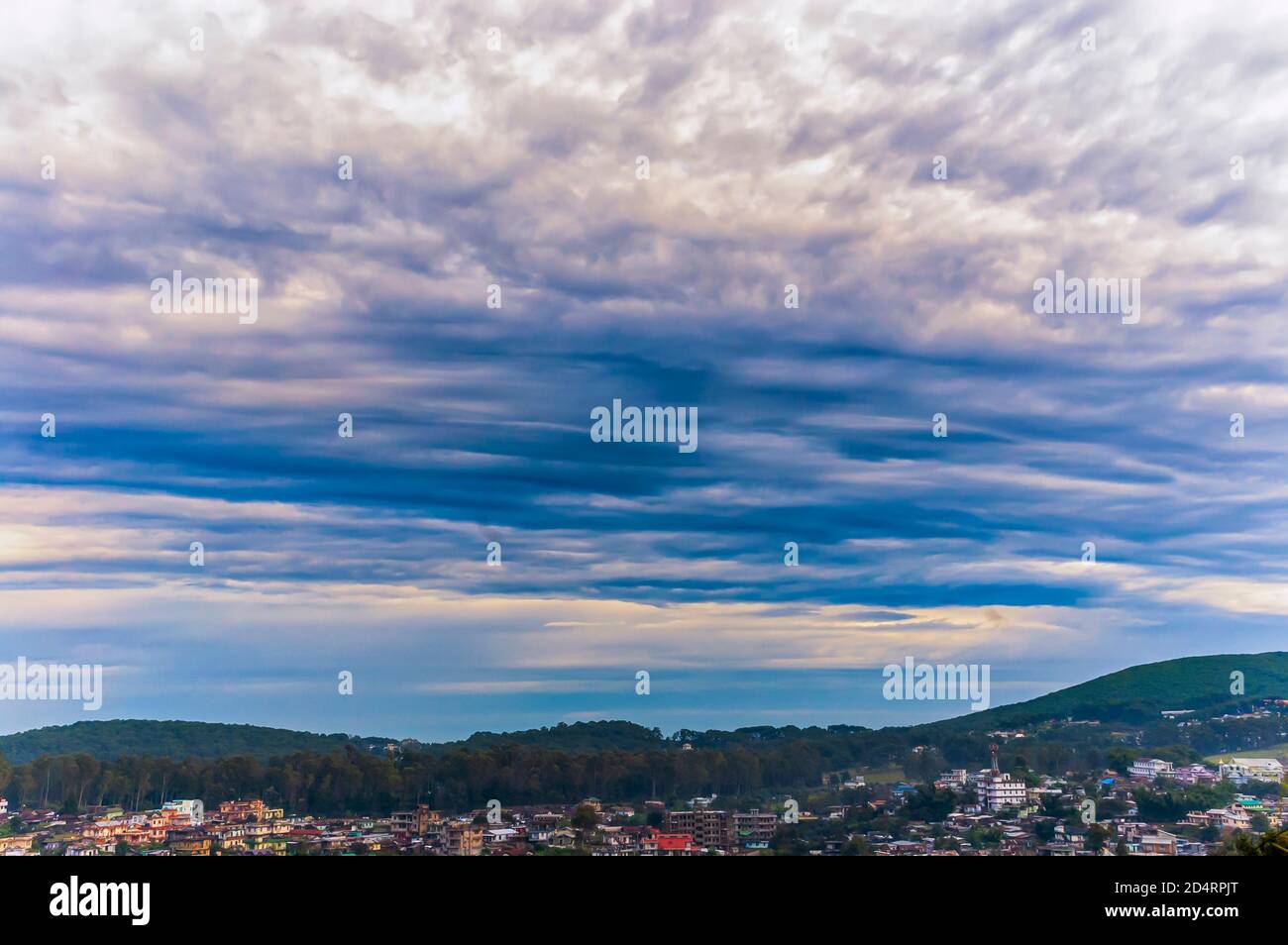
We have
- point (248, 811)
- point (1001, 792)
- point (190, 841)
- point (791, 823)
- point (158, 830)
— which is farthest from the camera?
point (1001, 792)

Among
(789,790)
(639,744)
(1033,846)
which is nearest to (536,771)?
(639,744)

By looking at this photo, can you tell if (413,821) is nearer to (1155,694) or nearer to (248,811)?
(248,811)

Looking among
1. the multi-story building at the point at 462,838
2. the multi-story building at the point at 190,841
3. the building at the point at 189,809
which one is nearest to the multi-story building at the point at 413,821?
the multi-story building at the point at 462,838

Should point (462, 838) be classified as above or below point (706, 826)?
below

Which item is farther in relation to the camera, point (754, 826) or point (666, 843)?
point (754, 826)

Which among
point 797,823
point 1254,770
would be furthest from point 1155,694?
point 797,823
